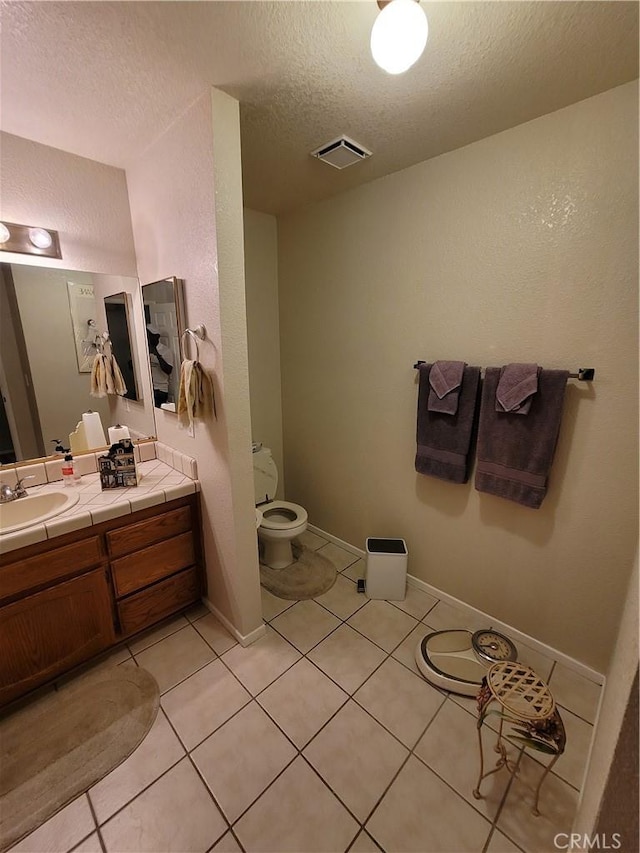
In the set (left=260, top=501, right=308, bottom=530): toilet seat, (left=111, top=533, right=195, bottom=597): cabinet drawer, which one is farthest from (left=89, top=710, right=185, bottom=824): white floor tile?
(left=260, top=501, right=308, bottom=530): toilet seat

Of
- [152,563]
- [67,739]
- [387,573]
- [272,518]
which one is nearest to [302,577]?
[272,518]

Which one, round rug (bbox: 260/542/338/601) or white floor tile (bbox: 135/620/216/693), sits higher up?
round rug (bbox: 260/542/338/601)

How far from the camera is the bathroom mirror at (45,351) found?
1.69 m

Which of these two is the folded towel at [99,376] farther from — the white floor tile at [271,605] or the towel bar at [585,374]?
the towel bar at [585,374]

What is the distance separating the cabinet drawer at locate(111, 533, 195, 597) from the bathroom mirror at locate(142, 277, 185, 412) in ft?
2.47

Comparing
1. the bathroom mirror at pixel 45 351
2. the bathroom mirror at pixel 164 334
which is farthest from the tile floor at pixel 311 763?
the bathroom mirror at pixel 164 334

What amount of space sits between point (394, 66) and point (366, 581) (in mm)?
2347

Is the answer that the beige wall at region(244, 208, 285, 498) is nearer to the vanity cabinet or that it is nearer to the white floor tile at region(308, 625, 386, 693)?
the vanity cabinet

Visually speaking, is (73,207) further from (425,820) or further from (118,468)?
(425,820)

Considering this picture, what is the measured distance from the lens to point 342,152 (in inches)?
67.2

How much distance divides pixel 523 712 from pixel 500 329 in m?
1.55

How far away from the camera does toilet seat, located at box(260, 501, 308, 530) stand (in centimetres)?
232

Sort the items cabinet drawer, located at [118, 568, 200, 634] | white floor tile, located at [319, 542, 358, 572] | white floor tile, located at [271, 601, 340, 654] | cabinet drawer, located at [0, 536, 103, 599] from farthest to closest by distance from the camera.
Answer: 1. white floor tile, located at [319, 542, 358, 572]
2. white floor tile, located at [271, 601, 340, 654]
3. cabinet drawer, located at [118, 568, 200, 634]
4. cabinet drawer, located at [0, 536, 103, 599]

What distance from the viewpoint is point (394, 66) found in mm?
1024
